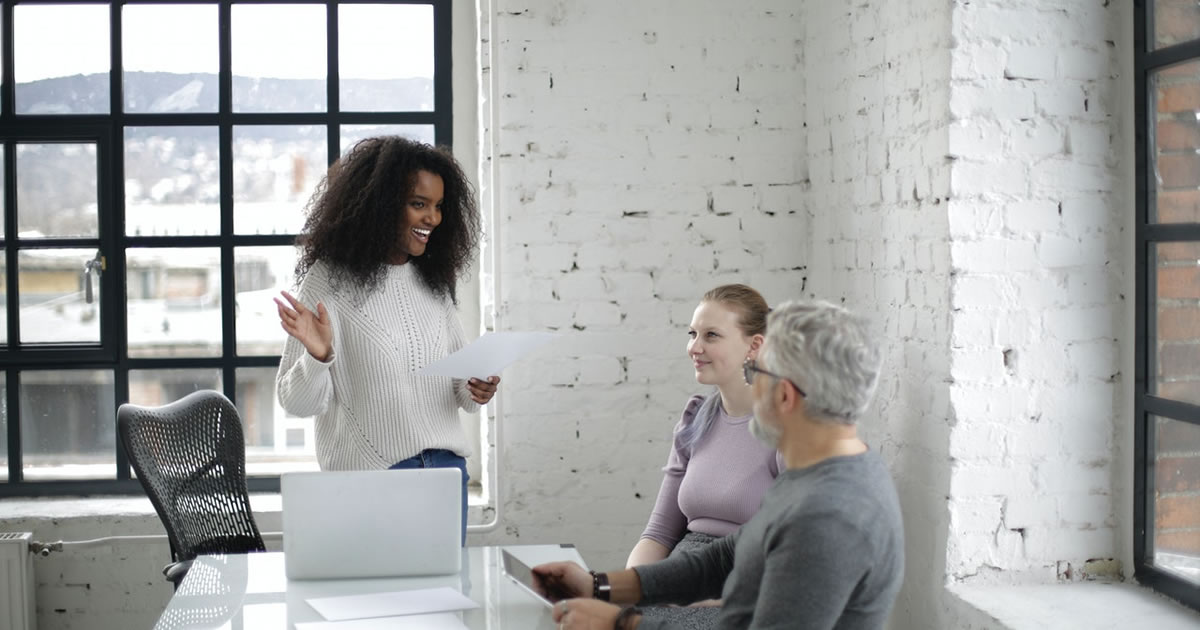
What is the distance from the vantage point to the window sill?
251 centimetres

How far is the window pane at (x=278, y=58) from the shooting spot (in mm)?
4113

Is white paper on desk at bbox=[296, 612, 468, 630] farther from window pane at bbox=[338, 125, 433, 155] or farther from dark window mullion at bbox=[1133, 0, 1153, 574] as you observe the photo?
window pane at bbox=[338, 125, 433, 155]

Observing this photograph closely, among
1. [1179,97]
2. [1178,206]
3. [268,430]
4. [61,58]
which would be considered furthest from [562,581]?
[61,58]

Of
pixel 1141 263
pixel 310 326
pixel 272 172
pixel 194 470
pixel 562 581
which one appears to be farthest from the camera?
pixel 272 172

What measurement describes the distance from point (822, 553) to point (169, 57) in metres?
3.18

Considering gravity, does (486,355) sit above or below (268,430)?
above

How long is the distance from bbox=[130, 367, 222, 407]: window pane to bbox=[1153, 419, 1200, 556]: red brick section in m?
2.96

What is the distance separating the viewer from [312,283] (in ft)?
10.1

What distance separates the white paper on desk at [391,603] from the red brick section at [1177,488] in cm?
152

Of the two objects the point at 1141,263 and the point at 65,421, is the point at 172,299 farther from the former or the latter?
the point at 1141,263

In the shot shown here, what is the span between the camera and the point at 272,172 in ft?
13.5

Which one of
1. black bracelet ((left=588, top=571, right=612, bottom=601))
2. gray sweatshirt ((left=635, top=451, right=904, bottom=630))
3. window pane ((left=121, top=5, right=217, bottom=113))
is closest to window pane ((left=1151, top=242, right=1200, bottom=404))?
gray sweatshirt ((left=635, top=451, right=904, bottom=630))

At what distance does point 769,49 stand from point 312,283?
170 centimetres

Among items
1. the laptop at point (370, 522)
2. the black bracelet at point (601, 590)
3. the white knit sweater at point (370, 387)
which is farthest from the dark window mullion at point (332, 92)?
the black bracelet at point (601, 590)
